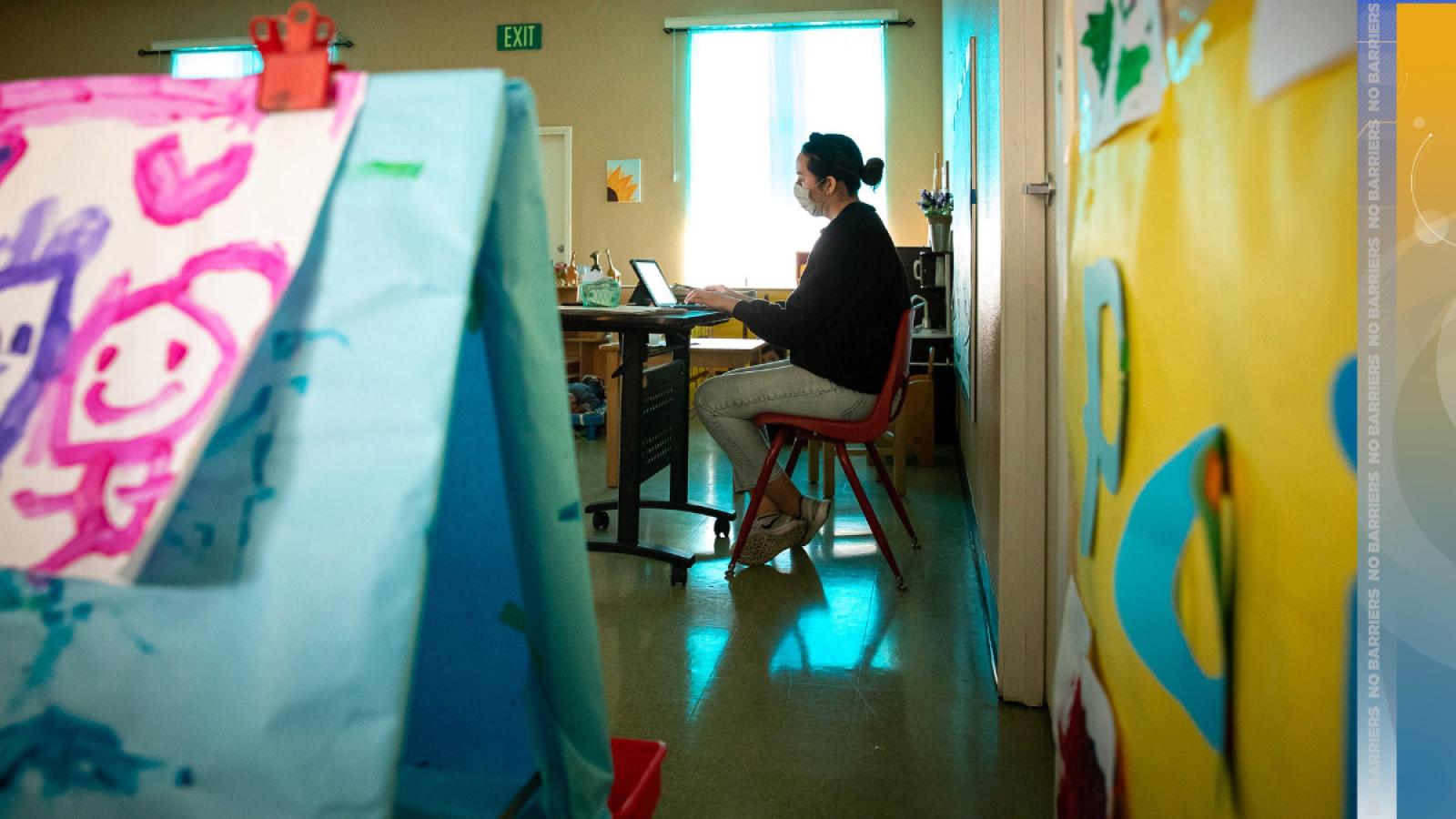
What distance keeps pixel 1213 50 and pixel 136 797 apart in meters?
0.84

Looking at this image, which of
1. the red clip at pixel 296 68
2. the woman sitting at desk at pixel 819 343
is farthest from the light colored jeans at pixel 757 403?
the red clip at pixel 296 68

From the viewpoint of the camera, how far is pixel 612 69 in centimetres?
748

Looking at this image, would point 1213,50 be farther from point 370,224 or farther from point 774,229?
point 774,229

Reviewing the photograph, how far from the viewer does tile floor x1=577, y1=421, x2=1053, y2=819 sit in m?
1.57

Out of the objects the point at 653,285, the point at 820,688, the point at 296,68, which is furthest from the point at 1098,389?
the point at 653,285

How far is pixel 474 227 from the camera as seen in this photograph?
70 cm

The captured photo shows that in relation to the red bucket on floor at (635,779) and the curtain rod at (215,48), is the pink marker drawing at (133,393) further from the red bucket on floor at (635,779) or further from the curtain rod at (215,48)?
the curtain rod at (215,48)

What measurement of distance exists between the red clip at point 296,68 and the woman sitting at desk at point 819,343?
6.73 ft

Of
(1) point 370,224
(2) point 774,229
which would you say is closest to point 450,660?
(1) point 370,224

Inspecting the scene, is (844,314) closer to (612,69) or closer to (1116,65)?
(1116,65)

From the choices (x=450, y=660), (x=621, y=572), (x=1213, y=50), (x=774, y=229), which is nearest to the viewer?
(x=1213, y=50)

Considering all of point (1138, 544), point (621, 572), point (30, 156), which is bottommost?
point (621, 572)

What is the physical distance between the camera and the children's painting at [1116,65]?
0.79 m

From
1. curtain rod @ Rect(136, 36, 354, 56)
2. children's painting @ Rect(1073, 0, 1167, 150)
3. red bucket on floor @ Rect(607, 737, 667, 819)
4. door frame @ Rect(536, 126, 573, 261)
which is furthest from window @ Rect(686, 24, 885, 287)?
red bucket on floor @ Rect(607, 737, 667, 819)
